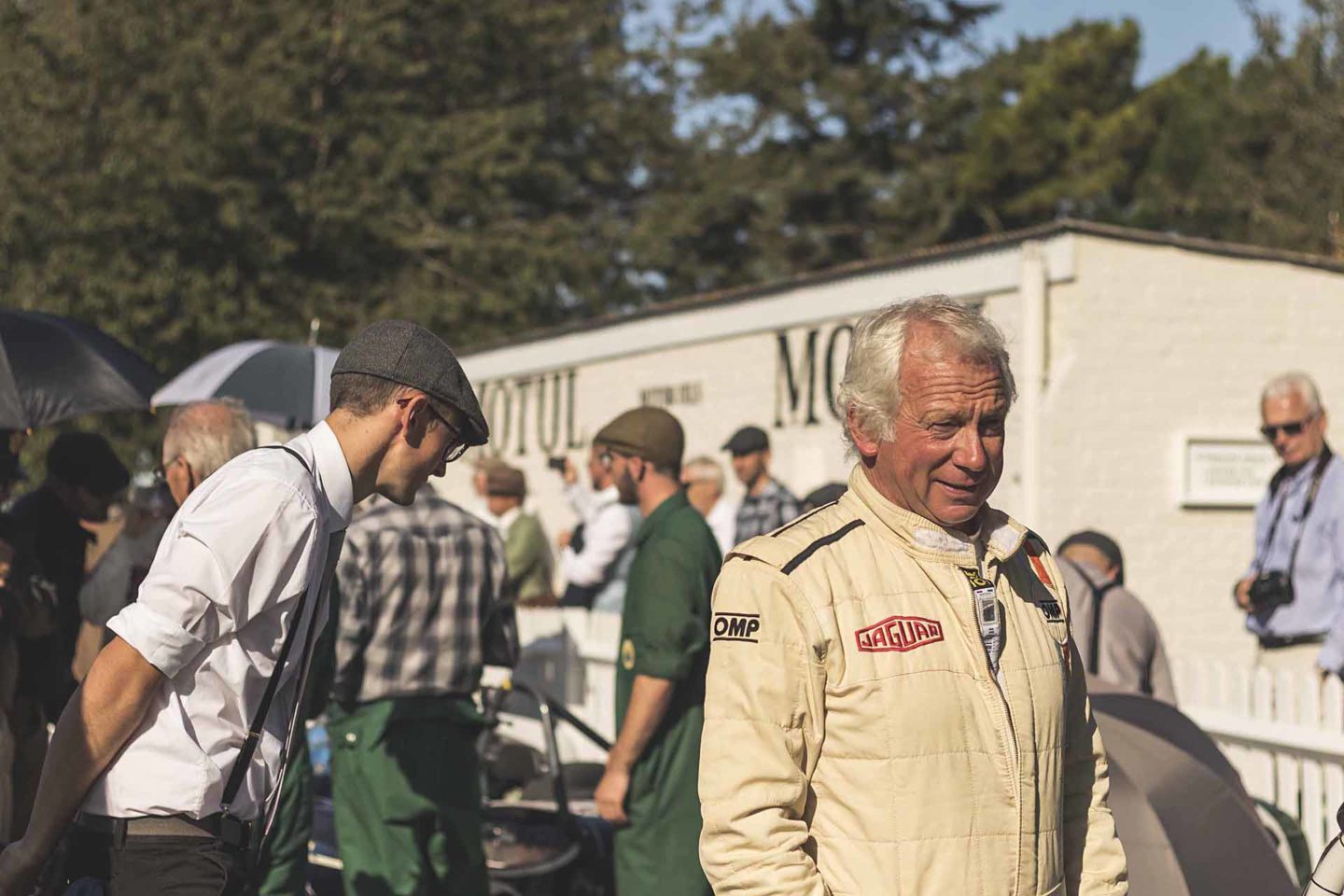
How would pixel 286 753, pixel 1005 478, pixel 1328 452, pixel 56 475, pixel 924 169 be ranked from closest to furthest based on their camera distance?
pixel 286 753, pixel 56 475, pixel 1328 452, pixel 1005 478, pixel 924 169

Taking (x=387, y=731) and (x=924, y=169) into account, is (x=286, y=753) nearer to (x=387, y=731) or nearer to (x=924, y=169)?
(x=387, y=731)

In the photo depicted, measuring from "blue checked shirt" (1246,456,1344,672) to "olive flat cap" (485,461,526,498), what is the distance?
5584 millimetres

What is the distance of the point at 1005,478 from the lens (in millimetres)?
10984

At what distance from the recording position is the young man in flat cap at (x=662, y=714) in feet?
16.7

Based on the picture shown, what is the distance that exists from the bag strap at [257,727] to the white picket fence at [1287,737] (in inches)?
195

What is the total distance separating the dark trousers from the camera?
312cm

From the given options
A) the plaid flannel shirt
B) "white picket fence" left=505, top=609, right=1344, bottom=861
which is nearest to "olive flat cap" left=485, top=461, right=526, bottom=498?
the plaid flannel shirt

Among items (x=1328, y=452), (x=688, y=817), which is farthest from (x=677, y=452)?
(x=1328, y=452)

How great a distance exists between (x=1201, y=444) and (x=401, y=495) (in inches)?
343

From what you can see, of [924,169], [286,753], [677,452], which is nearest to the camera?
[286,753]

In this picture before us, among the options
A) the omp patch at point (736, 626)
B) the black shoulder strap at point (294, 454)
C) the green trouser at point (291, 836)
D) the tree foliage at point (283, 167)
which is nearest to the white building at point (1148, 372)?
the green trouser at point (291, 836)

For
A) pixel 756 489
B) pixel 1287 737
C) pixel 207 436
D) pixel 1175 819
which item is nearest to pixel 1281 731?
pixel 1287 737

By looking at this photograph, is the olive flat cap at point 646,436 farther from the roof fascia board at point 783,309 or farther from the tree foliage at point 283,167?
the tree foliage at point 283,167

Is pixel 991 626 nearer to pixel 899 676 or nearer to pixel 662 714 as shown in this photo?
pixel 899 676
